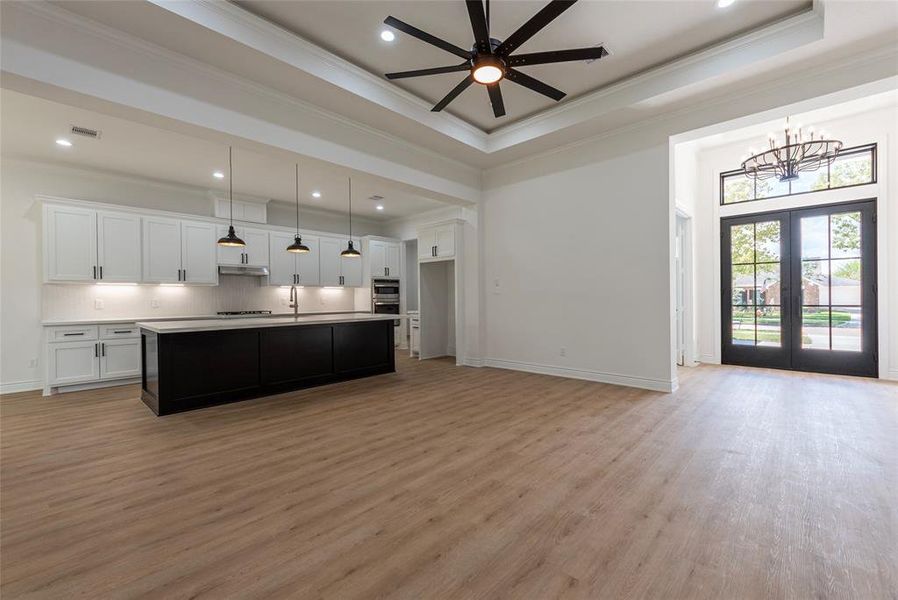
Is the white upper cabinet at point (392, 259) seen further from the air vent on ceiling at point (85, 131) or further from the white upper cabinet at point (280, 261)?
the air vent on ceiling at point (85, 131)

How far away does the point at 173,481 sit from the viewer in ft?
8.14

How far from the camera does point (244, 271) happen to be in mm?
7086

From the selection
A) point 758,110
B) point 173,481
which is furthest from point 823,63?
point 173,481

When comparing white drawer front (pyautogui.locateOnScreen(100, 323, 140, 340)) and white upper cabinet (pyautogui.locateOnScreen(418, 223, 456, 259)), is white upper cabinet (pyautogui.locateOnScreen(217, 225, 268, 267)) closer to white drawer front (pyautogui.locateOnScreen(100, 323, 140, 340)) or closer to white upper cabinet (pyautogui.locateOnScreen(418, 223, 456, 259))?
white drawer front (pyautogui.locateOnScreen(100, 323, 140, 340))

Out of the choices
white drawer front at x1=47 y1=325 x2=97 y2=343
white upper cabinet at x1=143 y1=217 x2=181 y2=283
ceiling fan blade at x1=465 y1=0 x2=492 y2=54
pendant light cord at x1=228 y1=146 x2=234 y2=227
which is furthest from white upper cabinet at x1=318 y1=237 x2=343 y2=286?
ceiling fan blade at x1=465 y1=0 x2=492 y2=54

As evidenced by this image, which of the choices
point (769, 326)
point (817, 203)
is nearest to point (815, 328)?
point (769, 326)

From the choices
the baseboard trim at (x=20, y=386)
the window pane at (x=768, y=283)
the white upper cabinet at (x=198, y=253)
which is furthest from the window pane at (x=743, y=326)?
the baseboard trim at (x=20, y=386)

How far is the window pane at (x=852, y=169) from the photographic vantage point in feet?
17.1

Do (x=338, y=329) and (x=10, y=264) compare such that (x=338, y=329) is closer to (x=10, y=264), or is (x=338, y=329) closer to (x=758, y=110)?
(x=10, y=264)

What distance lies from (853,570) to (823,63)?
431 centimetres

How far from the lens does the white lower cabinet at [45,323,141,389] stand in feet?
16.4

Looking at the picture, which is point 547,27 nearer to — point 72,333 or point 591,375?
point 591,375

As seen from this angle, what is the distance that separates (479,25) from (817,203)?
6.11m

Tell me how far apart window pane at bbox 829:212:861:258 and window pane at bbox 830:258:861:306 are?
0.37 ft
